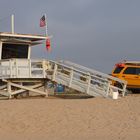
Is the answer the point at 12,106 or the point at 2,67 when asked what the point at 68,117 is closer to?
the point at 12,106

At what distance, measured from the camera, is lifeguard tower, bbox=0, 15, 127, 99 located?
27.2m

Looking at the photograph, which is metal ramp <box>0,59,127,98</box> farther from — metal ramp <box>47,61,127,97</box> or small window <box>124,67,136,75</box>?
small window <box>124,67,136,75</box>

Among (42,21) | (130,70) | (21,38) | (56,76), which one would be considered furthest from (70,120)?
(42,21)

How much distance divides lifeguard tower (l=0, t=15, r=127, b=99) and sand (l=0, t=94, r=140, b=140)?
10.5ft

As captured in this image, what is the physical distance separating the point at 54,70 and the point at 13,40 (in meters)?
3.55

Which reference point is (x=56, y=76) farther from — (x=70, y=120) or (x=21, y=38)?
(x=70, y=120)

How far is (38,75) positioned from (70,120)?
900 centimetres

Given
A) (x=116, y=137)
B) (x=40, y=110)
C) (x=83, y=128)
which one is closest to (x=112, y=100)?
(x=40, y=110)

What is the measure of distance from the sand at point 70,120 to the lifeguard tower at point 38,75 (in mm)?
3191

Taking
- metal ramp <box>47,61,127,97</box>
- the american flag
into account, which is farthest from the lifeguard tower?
the american flag

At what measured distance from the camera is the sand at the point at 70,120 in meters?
17.3

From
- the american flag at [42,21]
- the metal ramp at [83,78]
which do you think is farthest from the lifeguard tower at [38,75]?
the american flag at [42,21]

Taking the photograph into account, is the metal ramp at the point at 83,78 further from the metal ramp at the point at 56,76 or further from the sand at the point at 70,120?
the sand at the point at 70,120

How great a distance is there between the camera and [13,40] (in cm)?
2942
